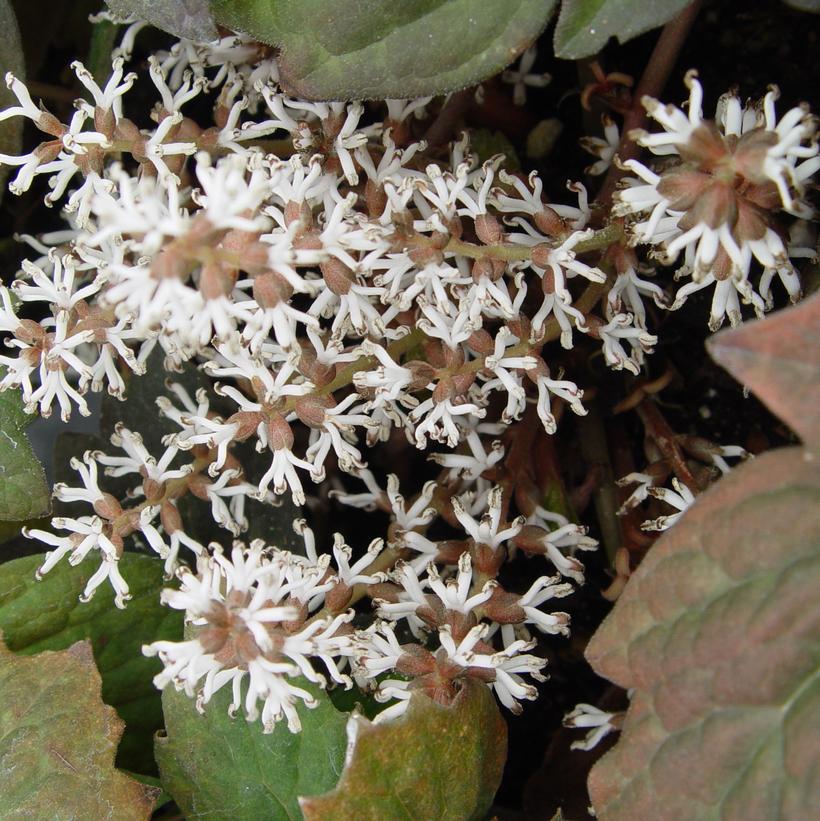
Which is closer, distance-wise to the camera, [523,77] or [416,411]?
[416,411]

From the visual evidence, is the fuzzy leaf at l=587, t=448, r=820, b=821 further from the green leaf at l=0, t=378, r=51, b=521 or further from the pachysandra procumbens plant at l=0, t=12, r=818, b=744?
the green leaf at l=0, t=378, r=51, b=521

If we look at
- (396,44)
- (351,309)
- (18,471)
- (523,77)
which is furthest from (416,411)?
(523,77)

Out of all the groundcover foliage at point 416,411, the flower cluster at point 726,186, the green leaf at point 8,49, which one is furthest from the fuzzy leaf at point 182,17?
the flower cluster at point 726,186

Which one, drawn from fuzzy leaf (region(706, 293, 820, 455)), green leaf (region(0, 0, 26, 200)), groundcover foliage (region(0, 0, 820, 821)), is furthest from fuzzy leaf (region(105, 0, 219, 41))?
fuzzy leaf (region(706, 293, 820, 455))

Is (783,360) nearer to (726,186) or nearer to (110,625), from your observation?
(726,186)

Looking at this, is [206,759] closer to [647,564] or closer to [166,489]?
[166,489]

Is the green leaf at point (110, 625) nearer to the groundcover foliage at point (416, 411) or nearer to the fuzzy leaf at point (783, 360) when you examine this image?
the groundcover foliage at point (416, 411)
